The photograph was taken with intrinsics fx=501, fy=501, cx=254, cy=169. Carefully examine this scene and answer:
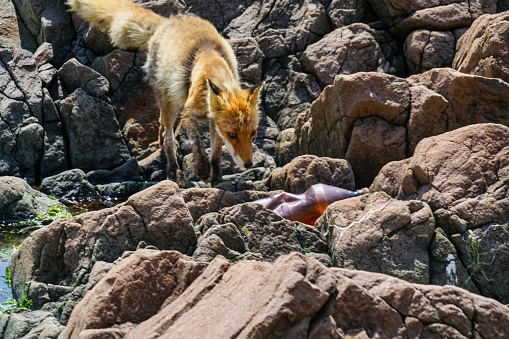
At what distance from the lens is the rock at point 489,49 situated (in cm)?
655

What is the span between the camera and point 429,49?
873 centimetres

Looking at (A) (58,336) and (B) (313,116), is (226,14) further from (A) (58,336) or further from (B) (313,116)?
(A) (58,336)

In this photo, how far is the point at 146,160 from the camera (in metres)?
8.98

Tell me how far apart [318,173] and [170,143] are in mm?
2919

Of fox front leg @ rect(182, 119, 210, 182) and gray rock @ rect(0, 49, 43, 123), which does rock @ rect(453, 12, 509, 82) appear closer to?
fox front leg @ rect(182, 119, 210, 182)

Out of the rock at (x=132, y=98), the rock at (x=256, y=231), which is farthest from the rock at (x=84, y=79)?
the rock at (x=256, y=231)

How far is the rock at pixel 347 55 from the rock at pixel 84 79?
12.7 ft

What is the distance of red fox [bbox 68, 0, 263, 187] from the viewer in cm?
662

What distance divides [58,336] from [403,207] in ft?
9.53

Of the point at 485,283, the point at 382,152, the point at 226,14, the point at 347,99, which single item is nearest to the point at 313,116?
the point at 347,99

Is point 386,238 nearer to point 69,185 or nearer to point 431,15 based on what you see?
point 69,185

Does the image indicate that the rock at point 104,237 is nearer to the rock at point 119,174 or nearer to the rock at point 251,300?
the rock at point 251,300

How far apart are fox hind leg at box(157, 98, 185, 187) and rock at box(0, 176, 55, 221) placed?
1951 mm

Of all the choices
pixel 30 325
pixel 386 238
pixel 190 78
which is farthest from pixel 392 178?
pixel 30 325
